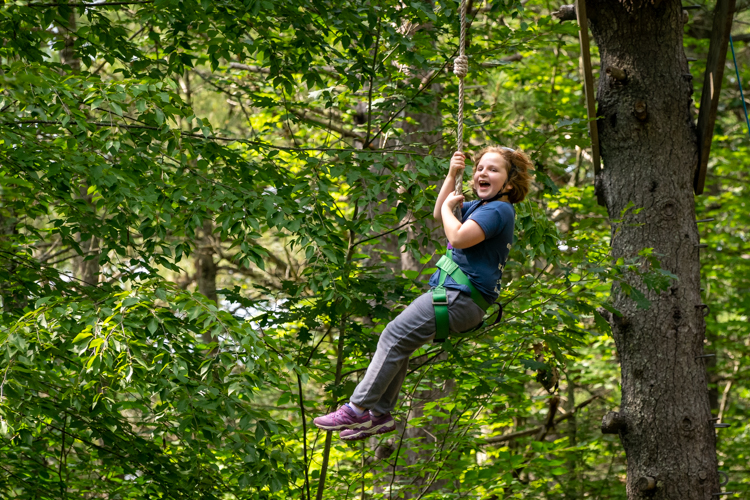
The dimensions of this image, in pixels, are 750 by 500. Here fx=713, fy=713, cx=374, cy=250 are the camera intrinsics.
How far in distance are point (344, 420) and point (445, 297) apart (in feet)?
2.18

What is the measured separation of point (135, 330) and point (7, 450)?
128 centimetres

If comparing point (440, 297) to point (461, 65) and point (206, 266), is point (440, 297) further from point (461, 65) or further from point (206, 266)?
point (206, 266)

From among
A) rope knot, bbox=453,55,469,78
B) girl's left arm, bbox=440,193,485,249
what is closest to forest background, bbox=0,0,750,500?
rope knot, bbox=453,55,469,78

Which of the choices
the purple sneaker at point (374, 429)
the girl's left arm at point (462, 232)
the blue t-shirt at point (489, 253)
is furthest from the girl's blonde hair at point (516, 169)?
the purple sneaker at point (374, 429)

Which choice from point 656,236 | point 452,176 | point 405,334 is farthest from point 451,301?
point 656,236

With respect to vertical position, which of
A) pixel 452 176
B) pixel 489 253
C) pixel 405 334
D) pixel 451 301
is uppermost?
pixel 452 176

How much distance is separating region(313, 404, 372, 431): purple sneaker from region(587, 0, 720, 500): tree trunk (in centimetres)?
243

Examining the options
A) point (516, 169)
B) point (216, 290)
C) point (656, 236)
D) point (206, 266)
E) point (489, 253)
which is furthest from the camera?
point (206, 266)

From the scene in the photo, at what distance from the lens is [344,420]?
2.96 m

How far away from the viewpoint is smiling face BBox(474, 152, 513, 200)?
3.05m

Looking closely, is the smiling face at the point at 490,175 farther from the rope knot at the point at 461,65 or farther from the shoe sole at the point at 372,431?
the shoe sole at the point at 372,431

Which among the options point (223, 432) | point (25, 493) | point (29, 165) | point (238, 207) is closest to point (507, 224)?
point (238, 207)

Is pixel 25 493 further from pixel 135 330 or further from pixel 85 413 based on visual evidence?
pixel 135 330

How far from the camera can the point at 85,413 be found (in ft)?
12.1
